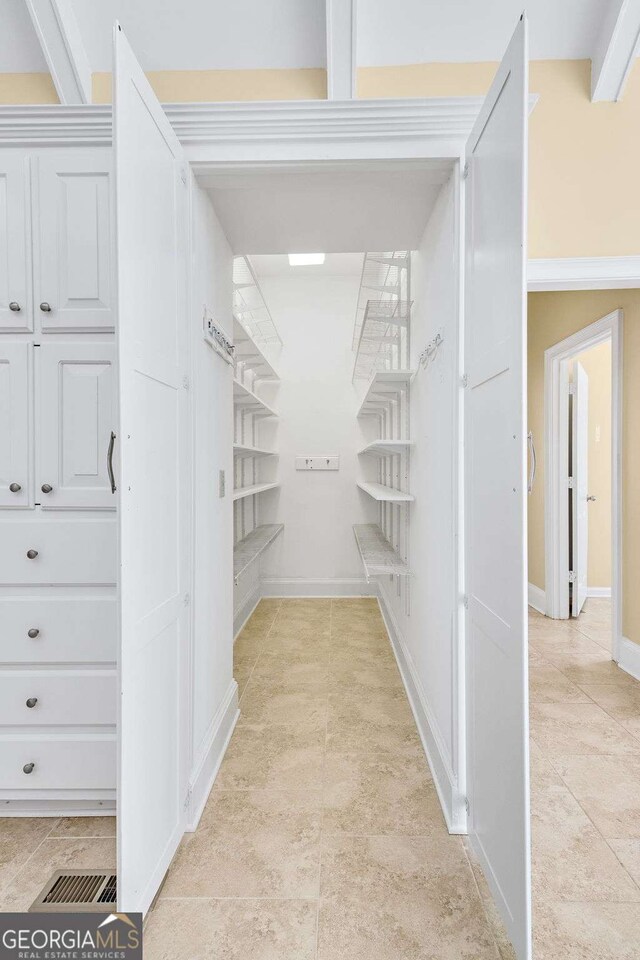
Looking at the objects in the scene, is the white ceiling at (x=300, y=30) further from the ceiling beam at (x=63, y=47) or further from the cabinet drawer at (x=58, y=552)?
the cabinet drawer at (x=58, y=552)

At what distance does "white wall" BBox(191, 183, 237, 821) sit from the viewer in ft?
5.79

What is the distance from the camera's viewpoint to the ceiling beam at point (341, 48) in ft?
5.65

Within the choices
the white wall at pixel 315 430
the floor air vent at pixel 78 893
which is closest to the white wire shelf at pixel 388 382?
the white wall at pixel 315 430

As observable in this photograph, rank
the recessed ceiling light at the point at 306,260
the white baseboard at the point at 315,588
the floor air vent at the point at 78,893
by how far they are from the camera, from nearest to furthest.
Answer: the floor air vent at the point at 78,893 → the recessed ceiling light at the point at 306,260 → the white baseboard at the point at 315,588

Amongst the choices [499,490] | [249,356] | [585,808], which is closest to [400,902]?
[585,808]

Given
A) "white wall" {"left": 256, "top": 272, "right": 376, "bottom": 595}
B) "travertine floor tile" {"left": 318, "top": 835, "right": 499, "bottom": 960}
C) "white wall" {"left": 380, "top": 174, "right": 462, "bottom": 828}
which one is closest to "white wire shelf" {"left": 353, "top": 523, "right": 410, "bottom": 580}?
"white wall" {"left": 380, "top": 174, "right": 462, "bottom": 828}

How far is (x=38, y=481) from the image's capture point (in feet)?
5.61

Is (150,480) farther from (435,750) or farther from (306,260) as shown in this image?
(306,260)

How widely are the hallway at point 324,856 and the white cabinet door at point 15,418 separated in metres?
1.28

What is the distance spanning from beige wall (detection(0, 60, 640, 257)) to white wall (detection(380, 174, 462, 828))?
1.34ft

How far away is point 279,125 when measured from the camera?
167 centimetres

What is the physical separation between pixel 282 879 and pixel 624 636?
8.01 feet

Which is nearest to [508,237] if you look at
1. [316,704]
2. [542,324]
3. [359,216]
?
[359,216]

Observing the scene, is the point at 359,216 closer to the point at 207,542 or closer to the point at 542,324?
the point at 207,542
